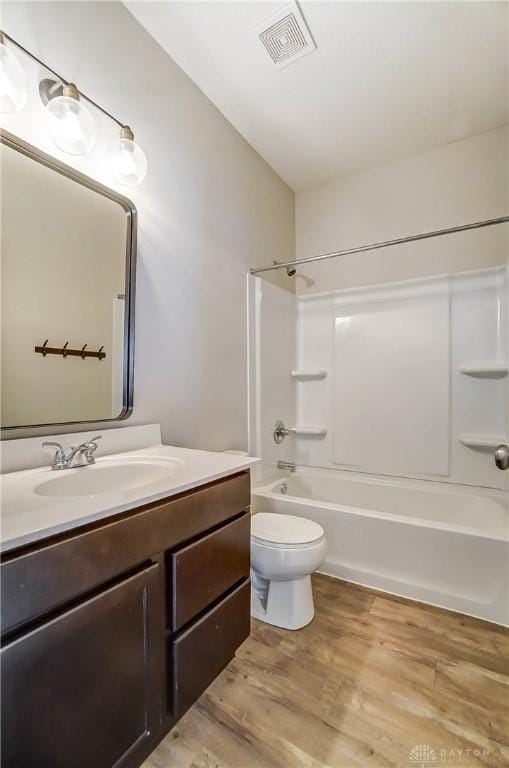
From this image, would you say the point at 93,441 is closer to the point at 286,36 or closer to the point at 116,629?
the point at 116,629

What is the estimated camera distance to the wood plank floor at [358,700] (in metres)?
0.96

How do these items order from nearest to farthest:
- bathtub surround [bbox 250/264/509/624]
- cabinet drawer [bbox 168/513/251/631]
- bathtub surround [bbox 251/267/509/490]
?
cabinet drawer [bbox 168/513/251/631] → bathtub surround [bbox 250/264/509/624] → bathtub surround [bbox 251/267/509/490]

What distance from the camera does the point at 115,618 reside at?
753 mm

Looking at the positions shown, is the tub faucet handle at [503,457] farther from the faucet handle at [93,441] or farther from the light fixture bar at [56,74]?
the light fixture bar at [56,74]

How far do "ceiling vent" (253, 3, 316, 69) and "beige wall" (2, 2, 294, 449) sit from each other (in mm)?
445

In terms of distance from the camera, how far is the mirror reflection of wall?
1.03 m

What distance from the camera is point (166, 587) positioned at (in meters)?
0.89

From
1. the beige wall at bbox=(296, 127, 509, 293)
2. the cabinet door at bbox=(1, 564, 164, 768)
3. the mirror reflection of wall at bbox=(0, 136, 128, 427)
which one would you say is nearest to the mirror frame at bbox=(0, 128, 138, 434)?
the mirror reflection of wall at bbox=(0, 136, 128, 427)

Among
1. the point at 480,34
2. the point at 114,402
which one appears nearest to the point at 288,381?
the point at 114,402

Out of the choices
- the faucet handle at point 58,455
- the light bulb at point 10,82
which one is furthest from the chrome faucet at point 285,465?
the light bulb at point 10,82

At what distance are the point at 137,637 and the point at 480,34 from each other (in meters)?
2.72

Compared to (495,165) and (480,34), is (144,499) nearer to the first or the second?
(480,34)

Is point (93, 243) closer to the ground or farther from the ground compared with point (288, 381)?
farther from the ground

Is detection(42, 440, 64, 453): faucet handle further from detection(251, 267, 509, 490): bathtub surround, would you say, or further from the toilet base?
detection(251, 267, 509, 490): bathtub surround
